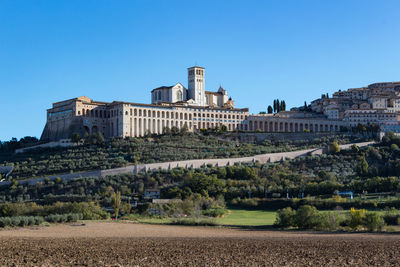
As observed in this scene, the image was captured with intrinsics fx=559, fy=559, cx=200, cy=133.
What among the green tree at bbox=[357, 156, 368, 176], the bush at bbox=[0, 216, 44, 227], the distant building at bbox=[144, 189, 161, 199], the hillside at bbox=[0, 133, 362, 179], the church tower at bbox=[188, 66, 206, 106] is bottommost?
the bush at bbox=[0, 216, 44, 227]

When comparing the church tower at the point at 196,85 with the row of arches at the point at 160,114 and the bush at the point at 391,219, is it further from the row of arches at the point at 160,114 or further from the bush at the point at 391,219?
the bush at the point at 391,219

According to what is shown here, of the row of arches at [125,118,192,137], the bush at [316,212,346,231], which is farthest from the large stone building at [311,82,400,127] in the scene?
→ the bush at [316,212,346,231]

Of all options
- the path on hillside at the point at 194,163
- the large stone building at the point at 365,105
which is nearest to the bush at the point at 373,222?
the path on hillside at the point at 194,163

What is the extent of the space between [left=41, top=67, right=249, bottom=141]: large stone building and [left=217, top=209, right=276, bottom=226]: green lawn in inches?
1552

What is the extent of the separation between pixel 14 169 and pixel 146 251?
51.3 metres

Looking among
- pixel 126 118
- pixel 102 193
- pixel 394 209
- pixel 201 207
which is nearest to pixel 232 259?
pixel 394 209

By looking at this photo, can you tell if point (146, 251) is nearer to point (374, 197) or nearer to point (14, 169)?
point (374, 197)

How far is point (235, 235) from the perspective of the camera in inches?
1307

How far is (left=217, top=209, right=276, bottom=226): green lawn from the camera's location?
135 feet

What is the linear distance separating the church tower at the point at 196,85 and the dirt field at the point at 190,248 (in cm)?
6948

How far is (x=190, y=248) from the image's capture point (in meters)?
26.3

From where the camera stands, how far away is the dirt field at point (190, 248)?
22125mm

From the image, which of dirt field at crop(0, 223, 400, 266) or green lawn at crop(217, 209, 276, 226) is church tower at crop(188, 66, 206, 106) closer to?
green lawn at crop(217, 209, 276, 226)

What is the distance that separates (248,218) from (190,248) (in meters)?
19.3
